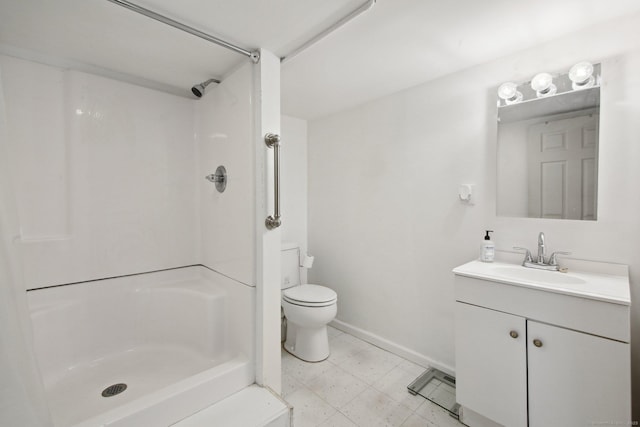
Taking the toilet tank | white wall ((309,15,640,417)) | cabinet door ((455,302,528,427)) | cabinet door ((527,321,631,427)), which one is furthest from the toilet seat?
cabinet door ((527,321,631,427))

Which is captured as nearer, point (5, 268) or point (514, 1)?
point (5, 268)

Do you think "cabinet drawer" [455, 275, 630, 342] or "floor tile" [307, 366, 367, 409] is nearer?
"cabinet drawer" [455, 275, 630, 342]

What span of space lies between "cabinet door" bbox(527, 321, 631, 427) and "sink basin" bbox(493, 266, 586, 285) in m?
0.31

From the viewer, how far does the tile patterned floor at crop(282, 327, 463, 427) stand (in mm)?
1626

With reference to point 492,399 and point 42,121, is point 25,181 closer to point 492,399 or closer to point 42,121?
point 42,121

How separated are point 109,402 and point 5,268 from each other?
1.40m

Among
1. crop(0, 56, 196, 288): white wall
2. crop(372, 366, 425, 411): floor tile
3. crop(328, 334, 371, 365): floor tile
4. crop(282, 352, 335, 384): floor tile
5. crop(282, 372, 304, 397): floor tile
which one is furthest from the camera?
crop(328, 334, 371, 365): floor tile

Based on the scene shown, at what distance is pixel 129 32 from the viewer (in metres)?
1.43

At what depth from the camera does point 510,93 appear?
1.71 m

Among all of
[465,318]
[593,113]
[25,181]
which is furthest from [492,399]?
[25,181]

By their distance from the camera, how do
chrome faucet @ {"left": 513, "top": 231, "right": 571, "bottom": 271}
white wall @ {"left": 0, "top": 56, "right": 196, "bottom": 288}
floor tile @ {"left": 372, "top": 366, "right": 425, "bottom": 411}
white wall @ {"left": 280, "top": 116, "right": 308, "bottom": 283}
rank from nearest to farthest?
1. chrome faucet @ {"left": 513, "top": 231, "right": 571, "bottom": 271}
2. white wall @ {"left": 0, "top": 56, "right": 196, "bottom": 288}
3. floor tile @ {"left": 372, "top": 366, "right": 425, "bottom": 411}
4. white wall @ {"left": 280, "top": 116, "right": 308, "bottom": 283}

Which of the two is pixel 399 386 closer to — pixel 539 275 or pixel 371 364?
pixel 371 364

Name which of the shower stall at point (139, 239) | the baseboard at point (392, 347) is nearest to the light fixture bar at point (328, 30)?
the shower stall at point (139, 239)

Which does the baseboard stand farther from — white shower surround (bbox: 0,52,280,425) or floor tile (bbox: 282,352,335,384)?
white shower surround (bbox: 0,52,280,425)
